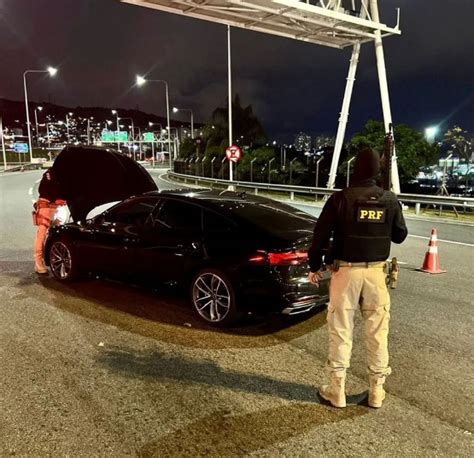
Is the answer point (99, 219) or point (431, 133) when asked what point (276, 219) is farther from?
point (431, 133)

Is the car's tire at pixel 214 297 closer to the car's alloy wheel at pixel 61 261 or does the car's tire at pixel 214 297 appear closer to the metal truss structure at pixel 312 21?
the car's alloy wheel at pixel 61 261

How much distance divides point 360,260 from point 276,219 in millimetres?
2211

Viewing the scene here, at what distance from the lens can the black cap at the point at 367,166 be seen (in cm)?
349

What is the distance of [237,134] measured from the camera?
4597 cm

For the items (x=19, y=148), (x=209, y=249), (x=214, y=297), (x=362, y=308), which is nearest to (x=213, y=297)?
(x=214, y=297)

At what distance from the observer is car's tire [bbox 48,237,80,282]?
6867mm

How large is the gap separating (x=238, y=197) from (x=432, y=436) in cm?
379

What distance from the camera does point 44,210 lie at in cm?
756

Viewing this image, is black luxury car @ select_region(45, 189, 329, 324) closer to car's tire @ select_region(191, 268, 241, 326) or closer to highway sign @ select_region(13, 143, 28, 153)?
car's tire @ select_region(191, 268, 241, 326)

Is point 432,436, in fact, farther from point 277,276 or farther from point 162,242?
point 162,242

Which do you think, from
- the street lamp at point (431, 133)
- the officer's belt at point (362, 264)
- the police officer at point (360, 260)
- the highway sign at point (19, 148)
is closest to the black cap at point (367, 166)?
the police officer at point (360, 260)

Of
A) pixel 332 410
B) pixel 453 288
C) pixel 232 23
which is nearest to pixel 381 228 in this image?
pixel 332 410

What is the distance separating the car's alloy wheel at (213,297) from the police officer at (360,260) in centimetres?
175

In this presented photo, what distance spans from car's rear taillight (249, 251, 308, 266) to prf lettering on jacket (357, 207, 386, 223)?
1562 millimetres
